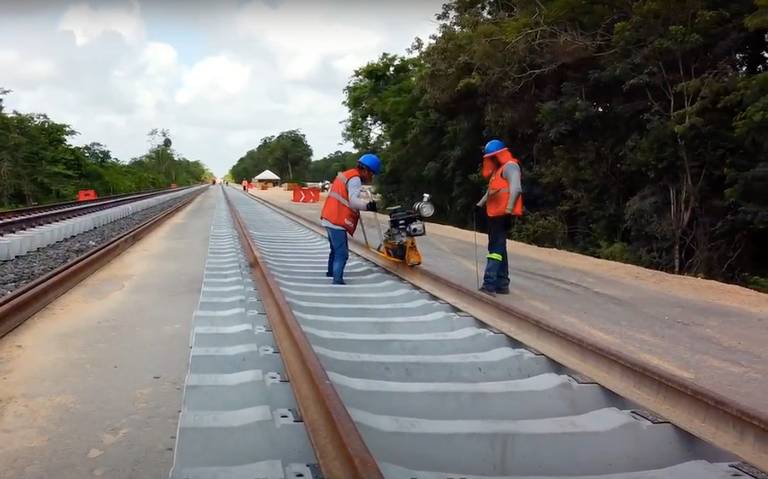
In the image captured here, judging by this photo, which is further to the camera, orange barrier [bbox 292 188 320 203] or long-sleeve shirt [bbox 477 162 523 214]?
orange barrier [bbox 292 188 320 203]

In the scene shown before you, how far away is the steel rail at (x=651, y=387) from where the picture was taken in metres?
3.45

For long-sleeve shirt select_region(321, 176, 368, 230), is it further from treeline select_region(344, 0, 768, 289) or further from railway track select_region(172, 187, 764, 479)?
treeline select_region(344, 0, 768, 289)

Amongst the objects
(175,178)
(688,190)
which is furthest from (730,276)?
(175,178)

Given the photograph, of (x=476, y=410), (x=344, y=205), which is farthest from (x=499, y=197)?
(x=476, y=410)

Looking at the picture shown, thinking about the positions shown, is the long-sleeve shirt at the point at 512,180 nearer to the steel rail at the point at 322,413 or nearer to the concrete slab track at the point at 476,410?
the concrete slab track at the point at 476,410

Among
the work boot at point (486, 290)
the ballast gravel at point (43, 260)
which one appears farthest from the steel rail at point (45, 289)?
the work boot at point (486, 290)

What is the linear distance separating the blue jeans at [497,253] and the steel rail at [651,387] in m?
0.91

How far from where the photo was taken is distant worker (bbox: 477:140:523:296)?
698cm

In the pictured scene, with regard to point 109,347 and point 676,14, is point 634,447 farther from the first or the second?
point 676,14

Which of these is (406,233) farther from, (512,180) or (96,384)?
(96,384)

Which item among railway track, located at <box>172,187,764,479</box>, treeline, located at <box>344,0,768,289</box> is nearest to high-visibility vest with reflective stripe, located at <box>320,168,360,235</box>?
railway track, located at <box>172,187,764,479</box>

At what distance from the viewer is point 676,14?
45.1 feet

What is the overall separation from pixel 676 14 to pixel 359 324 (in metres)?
11.9

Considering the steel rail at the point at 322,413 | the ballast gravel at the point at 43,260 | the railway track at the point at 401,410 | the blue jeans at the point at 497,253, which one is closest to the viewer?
the steel rail at the point at 322,413
